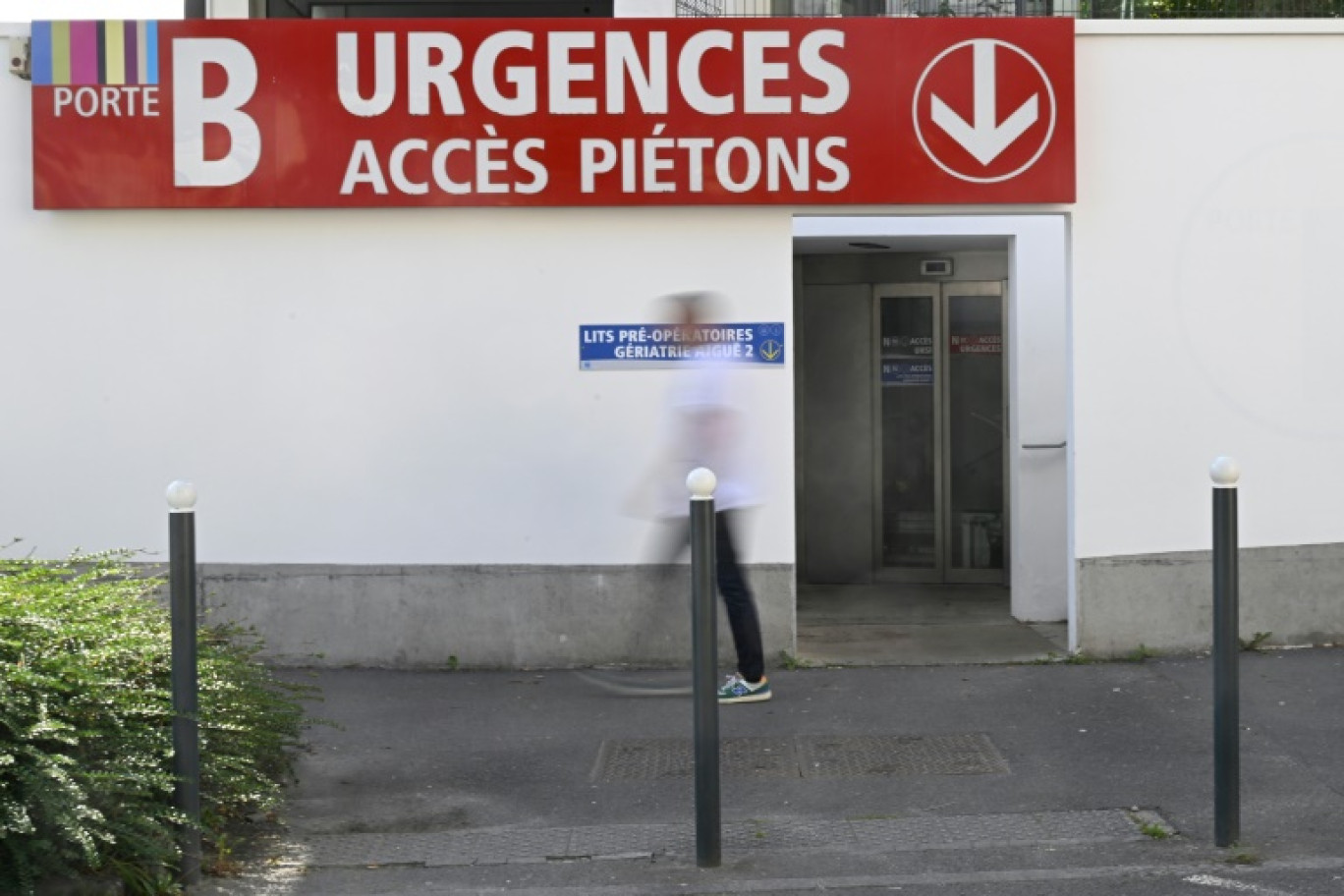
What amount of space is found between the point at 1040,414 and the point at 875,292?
2.75m

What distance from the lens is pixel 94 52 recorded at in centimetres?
944

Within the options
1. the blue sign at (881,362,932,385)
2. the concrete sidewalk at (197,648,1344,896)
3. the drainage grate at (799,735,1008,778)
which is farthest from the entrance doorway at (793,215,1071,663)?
the drainage grate at (799,735,1008,778)

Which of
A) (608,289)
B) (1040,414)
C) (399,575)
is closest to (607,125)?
(608,289)

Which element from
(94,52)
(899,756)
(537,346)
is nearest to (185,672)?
(899,756)

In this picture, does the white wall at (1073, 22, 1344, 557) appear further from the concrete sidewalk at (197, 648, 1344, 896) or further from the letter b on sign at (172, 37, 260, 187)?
the letter b on sign at (172, 37, 260, 187)

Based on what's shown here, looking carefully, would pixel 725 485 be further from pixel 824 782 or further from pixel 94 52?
pixel 94 52

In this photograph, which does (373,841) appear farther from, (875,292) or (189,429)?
(875,292)

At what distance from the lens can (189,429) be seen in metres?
9.71

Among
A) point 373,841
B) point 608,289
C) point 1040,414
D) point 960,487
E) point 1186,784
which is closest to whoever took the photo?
point 373,841

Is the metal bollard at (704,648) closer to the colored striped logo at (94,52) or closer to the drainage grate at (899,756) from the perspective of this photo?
the drainage grate at (899,756)

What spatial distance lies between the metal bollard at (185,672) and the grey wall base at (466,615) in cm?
390

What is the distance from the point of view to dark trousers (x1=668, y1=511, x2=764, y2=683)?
28.2 ft

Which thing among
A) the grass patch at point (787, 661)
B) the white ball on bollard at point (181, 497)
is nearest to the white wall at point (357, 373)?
the grass patch at point (787, 661)

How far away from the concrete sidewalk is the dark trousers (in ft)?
0.88
